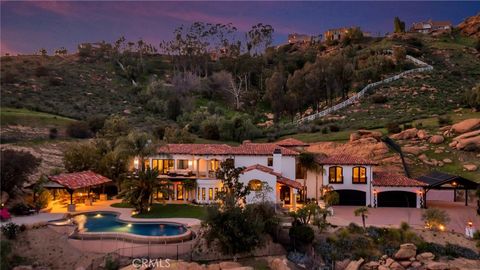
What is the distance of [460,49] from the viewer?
87.1m

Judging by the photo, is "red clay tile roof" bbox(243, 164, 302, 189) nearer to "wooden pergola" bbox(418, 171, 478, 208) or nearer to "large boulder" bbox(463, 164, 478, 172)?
"wooden pergola" bbox(418, 171, 478, 208)

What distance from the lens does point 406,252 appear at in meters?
23.8

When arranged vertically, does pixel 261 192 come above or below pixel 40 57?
below

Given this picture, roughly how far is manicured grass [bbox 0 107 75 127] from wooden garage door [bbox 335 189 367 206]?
35972mm

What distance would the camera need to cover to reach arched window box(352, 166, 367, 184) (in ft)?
110

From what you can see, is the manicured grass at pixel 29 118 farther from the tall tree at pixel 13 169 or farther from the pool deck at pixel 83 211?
the pool deck at pixel 83 211

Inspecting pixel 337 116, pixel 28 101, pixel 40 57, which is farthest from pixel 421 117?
pixel 40 57

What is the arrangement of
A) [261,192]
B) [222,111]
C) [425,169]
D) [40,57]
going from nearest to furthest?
[261,192] → [425,169] → [222,111] → [40,57]

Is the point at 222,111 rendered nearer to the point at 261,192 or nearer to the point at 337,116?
the point at 337,116

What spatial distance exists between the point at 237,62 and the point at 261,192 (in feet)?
204

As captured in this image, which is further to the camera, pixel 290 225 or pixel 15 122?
pixel 15 122

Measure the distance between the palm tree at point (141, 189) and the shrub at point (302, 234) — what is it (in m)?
10.1

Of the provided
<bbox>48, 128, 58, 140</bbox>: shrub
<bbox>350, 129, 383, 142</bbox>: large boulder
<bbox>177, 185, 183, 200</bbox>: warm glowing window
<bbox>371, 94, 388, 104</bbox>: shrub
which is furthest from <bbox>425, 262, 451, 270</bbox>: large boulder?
<bbox>371, 94, 388, 104</bbox>: shrub

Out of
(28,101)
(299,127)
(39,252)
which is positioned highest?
(28,101)
